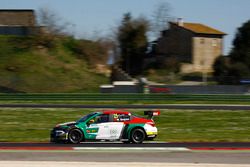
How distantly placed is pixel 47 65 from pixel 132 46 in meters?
18.4

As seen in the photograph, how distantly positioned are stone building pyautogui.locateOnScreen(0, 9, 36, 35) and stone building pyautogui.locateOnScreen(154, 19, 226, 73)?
67.4 ft

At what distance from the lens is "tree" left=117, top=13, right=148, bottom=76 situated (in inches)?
3000

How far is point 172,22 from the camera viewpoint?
271ft

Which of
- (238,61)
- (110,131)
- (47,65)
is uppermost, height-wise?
(238,61)

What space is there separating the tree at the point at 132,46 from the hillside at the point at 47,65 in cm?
763

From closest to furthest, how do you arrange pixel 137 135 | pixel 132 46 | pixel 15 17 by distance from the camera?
pixel 137 135
pixel 15 17
pixel 132 46

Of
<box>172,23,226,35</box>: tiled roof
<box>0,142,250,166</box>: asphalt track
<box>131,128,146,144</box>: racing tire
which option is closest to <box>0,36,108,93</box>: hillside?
<box>172,23,226,35</box>: tiled roof

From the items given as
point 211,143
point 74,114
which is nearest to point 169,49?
point 74,114

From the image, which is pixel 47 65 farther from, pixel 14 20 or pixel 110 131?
pixel 110 131

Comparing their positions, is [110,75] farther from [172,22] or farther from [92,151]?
[92,151]

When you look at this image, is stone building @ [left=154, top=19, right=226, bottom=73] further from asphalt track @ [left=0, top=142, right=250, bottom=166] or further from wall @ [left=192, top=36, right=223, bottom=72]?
asphalt track @ [left=0, top=142, right=250, bottom=166]

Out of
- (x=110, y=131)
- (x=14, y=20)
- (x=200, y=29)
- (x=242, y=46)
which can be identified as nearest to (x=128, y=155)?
(x=110, y=131)

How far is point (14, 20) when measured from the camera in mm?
70062

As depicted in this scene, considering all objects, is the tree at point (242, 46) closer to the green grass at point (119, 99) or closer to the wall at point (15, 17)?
the wall at point (15, 17)
